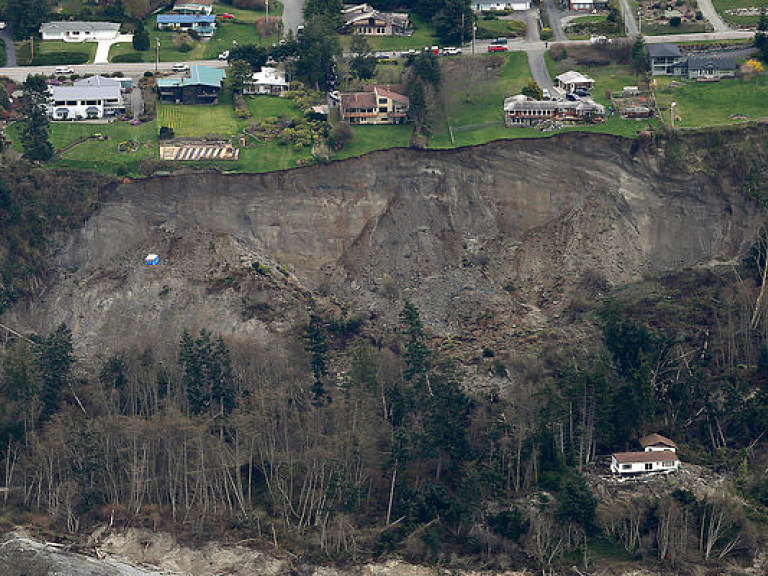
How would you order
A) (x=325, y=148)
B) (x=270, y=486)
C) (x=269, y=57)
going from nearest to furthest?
1. (x=270, y=486)
2. (x=325, y=148)
3. (x=269, y=57)

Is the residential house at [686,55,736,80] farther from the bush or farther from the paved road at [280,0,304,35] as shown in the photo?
the bush

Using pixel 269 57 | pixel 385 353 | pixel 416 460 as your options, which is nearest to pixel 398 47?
pixel 269 57

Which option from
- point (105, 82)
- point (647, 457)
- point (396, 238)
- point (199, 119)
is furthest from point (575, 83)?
point (647, 457)

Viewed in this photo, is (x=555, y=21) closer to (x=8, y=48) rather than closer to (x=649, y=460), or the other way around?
(x=8, y=48)

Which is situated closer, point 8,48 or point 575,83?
point 575,83

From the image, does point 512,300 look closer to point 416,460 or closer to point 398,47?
point 416,460

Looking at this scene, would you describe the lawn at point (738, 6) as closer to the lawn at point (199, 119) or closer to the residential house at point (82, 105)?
the lawn at point (199, 119)

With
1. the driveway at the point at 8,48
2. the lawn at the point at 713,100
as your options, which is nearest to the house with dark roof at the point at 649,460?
the lawn at the point at 713,100
